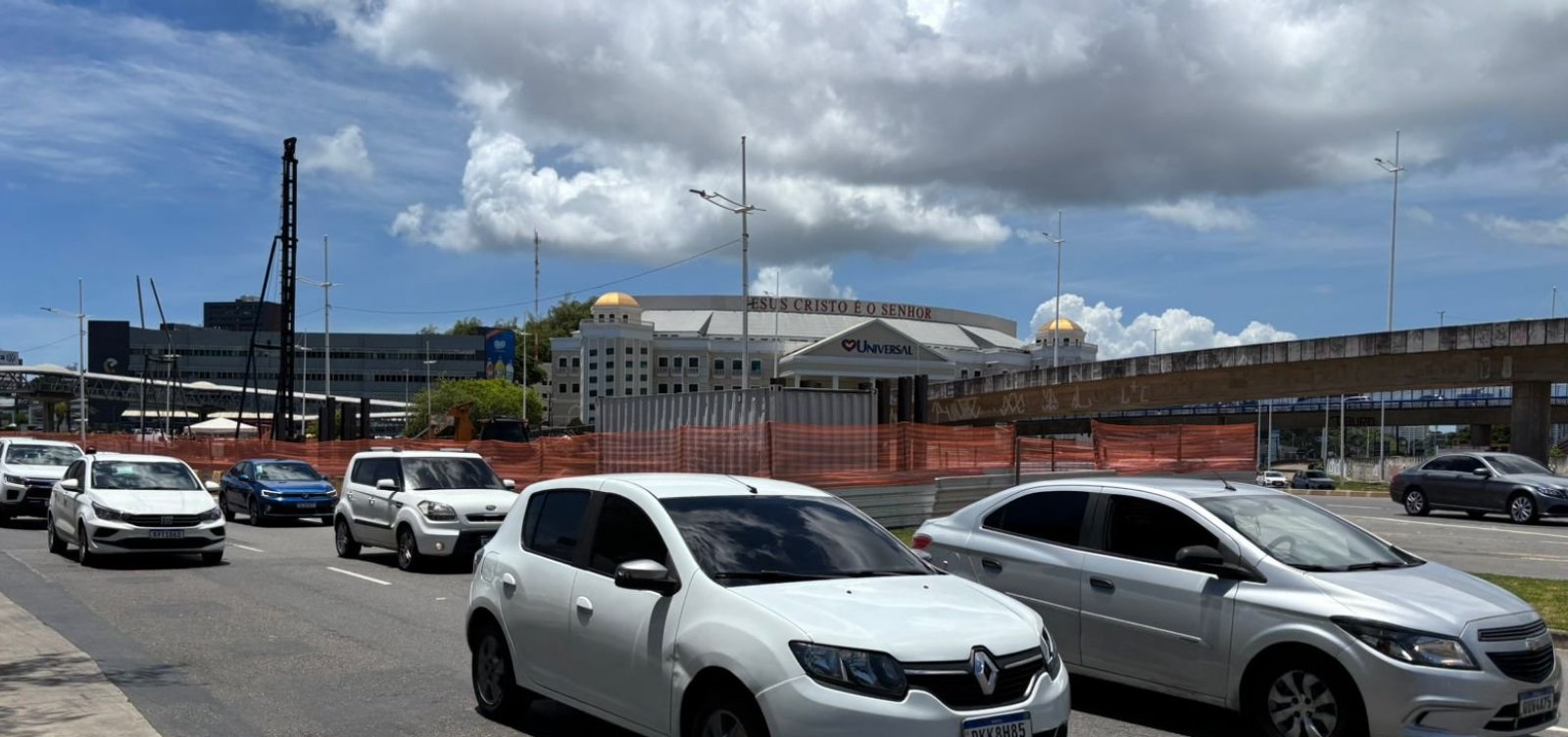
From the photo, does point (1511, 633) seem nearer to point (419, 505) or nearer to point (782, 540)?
point (782, 540)

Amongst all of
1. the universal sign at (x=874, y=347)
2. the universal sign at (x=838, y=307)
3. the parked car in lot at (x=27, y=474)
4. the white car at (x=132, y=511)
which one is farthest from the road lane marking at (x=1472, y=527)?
the universal sign at (x=838, y=307)

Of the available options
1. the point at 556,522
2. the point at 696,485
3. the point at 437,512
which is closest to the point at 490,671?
the point at 556,522

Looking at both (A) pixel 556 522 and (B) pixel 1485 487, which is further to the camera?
(B) pixel 1485 487

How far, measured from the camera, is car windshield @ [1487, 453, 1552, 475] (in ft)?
81.9

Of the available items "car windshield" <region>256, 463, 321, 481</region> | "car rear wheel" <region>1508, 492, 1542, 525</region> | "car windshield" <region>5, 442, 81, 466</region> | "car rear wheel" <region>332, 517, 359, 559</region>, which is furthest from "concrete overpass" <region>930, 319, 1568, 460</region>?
"car windshield" <region>5, 442, 81, 466</region>

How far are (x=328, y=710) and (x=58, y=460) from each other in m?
20.7

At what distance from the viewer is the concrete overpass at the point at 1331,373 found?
4206 cm

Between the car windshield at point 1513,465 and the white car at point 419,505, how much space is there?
62.8ft

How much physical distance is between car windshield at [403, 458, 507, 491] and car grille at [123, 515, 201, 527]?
9.28ft

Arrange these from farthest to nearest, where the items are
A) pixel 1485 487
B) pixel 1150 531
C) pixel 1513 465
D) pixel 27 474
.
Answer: pixel 1513 465 → pixel 1485 487 → pixel 27 474 → pixel 1150 531

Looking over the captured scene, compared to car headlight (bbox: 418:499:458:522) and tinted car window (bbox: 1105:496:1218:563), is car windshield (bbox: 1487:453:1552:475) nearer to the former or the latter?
car headlight (bbox: 418:499:458:522)

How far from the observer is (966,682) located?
216 inches

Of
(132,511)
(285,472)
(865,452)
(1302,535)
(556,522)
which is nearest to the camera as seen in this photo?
(556,522)

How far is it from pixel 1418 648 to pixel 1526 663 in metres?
0.71
